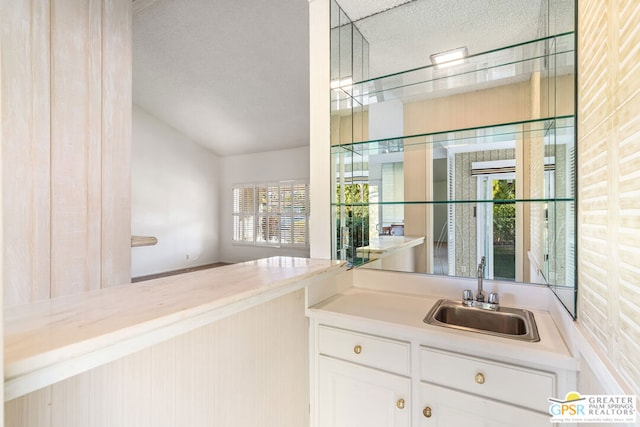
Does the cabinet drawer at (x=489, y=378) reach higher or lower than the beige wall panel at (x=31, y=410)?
lower

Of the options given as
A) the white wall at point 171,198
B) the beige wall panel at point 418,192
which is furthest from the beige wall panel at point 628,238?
the white wall at point 171,198

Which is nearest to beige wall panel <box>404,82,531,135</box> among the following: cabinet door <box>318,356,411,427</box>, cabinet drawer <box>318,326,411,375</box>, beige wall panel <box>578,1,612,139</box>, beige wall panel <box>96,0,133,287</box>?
beige wall panel <box>578,1,612,139</box>

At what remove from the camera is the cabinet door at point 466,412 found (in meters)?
1.08

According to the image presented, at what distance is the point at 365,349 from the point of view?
1.38 m

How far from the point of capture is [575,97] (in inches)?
40.8

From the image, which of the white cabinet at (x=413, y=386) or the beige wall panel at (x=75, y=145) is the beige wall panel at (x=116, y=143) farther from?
the white cabinet at (x=413, y=386)

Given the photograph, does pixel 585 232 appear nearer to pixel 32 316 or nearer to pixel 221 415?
pixel 221 415

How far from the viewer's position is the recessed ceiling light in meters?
2.06

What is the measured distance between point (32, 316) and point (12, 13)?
150 cm

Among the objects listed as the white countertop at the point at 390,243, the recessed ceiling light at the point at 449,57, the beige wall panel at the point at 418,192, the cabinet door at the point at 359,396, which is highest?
the recessed ceiling light at the point at 449,57

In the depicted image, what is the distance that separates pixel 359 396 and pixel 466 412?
0.44 meters

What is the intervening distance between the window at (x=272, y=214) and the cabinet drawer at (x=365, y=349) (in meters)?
5.63

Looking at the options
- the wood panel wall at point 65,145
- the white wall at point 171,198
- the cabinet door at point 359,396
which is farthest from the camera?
the white wall at point 171,198

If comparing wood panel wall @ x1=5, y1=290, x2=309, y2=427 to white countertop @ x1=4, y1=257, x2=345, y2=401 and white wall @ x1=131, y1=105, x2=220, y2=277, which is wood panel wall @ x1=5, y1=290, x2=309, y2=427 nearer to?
white countertop @ x1=4, y1=257, x2=345, y2=401
